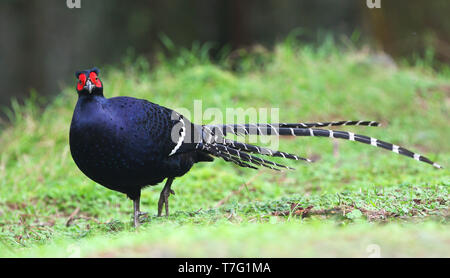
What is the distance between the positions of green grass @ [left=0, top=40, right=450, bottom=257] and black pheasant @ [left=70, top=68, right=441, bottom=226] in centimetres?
36

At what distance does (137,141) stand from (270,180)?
9.09 feet

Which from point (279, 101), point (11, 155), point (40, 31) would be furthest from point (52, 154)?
point (40, 31)

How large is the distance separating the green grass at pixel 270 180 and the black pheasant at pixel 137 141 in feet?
1.18

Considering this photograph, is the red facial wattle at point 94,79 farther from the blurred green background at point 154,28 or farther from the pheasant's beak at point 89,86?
the blurred green background at point 154,28

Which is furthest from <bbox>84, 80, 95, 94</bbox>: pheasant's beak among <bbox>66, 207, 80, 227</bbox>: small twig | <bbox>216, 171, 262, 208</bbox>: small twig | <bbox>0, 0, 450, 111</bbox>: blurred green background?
<bbox>0, 0, 450, 111</bbox>: blurred green background

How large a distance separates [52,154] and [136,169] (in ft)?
11.6

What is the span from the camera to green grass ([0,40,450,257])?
2574mm

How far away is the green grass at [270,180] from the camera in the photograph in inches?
101

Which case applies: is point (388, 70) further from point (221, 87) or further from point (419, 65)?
point (221, 87)

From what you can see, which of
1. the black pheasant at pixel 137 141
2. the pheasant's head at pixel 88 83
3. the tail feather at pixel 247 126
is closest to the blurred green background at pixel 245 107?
the black pheasant at pixel 137 141
